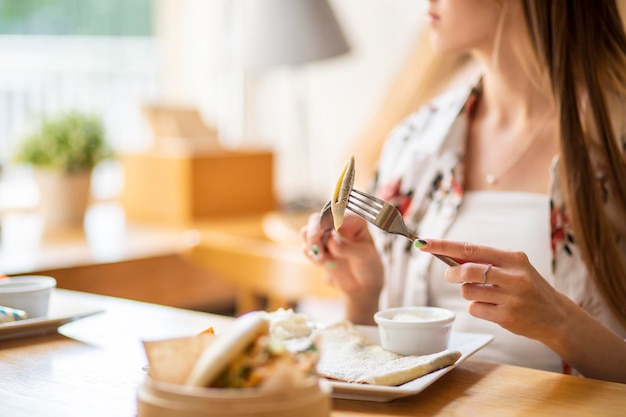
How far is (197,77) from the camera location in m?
3.90

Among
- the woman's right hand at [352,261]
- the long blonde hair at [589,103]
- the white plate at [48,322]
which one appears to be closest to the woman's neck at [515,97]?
the long blonde hair at [589,103]

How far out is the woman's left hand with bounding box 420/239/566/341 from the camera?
1053 millimetres

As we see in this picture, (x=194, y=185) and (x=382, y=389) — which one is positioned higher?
(x=194, y=185)

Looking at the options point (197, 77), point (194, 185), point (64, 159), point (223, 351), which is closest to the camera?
point (223, 351)

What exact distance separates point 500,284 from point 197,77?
298cm

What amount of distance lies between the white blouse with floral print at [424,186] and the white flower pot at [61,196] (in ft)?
4.39

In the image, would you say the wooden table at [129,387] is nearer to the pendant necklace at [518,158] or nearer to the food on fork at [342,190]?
the food on fork at [342,190]

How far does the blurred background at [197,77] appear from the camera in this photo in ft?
11.1

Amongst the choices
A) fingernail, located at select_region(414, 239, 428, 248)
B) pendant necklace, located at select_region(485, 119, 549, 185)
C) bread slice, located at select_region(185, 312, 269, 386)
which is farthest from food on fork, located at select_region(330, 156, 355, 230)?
pendant necklace, located at select_region(485, 119, 549, 185)

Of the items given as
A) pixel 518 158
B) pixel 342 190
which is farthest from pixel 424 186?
pixel 342 190

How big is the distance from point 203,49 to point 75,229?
1.27 m

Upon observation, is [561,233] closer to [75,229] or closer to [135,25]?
[75,229]

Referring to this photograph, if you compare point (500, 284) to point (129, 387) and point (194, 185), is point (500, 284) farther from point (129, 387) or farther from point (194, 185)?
point (194, 185)

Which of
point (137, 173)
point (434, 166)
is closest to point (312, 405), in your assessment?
point (434, 166)
